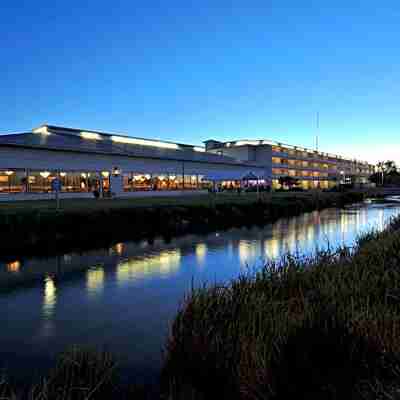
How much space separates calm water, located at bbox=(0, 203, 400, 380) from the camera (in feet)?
23.4

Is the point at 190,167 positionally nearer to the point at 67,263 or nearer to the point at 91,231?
the point at 91,231

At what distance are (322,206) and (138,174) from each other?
22.5m

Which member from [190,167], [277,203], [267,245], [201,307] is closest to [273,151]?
[190,167]

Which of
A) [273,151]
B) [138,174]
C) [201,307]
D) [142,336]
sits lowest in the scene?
[142,336]

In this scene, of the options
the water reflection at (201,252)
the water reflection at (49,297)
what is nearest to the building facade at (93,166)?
the water reflection at (201,252)

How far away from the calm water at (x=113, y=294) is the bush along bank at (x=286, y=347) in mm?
1252

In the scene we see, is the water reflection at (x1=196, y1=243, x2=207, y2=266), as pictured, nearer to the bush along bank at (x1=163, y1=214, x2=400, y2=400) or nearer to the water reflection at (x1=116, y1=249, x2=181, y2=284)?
the water reflection at (x1=116, y1=249, x2=181, y2=284)

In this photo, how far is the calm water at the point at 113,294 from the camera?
23.4 feet

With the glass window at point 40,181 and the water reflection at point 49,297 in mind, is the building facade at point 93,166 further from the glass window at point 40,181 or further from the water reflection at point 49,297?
the water reflection at point 49,297

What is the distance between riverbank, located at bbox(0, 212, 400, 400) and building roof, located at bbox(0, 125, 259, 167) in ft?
111

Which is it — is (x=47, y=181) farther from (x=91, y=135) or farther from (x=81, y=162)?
(x=91, y=135)

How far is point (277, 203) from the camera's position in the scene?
125 feet

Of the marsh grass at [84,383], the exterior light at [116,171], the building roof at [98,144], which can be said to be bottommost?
the marsh grass at [84,383]

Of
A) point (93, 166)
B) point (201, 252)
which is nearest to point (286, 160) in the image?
point (93, 166)
